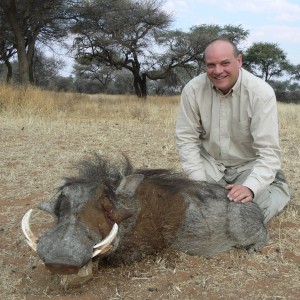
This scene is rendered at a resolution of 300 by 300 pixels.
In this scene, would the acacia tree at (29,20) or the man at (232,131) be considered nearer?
the man at (232,131)

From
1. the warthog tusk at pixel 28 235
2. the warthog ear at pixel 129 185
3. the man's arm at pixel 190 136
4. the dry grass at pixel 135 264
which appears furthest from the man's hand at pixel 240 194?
the warthog tusk at pixel 28 235

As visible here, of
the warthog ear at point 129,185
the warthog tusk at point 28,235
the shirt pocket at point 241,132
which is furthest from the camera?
the shirt pocket at point 241,132

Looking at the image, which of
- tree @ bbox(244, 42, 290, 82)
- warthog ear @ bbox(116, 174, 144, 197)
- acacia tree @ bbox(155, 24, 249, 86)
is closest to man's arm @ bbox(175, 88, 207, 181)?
warthog ear @ bbox(116, 174, 144, 197)

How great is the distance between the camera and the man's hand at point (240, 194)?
3.36 m

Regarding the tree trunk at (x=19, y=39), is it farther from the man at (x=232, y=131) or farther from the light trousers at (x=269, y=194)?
the light trousers at (x=269, y=194)

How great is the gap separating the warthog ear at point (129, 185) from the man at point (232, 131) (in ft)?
2.53

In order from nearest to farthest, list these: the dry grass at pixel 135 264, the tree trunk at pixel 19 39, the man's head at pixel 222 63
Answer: the dry grass at pixel 135 264 < the man's head at pixel 222 63 < the tree trunk at pixel 19 39

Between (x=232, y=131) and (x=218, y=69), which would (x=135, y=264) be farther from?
(x=218, y=69)

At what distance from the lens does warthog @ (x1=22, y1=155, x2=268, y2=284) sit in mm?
2391

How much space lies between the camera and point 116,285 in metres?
2.80

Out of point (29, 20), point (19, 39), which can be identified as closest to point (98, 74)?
point (29, 20)

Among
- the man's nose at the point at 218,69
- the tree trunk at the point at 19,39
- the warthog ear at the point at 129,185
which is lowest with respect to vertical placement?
the warthog ear at the point at 129,185

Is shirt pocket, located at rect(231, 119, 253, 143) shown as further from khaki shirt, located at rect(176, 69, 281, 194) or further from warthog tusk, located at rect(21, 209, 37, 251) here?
warthog tusk, located at rect(21, 209, 37, 251)

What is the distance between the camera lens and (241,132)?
384 centimetres
